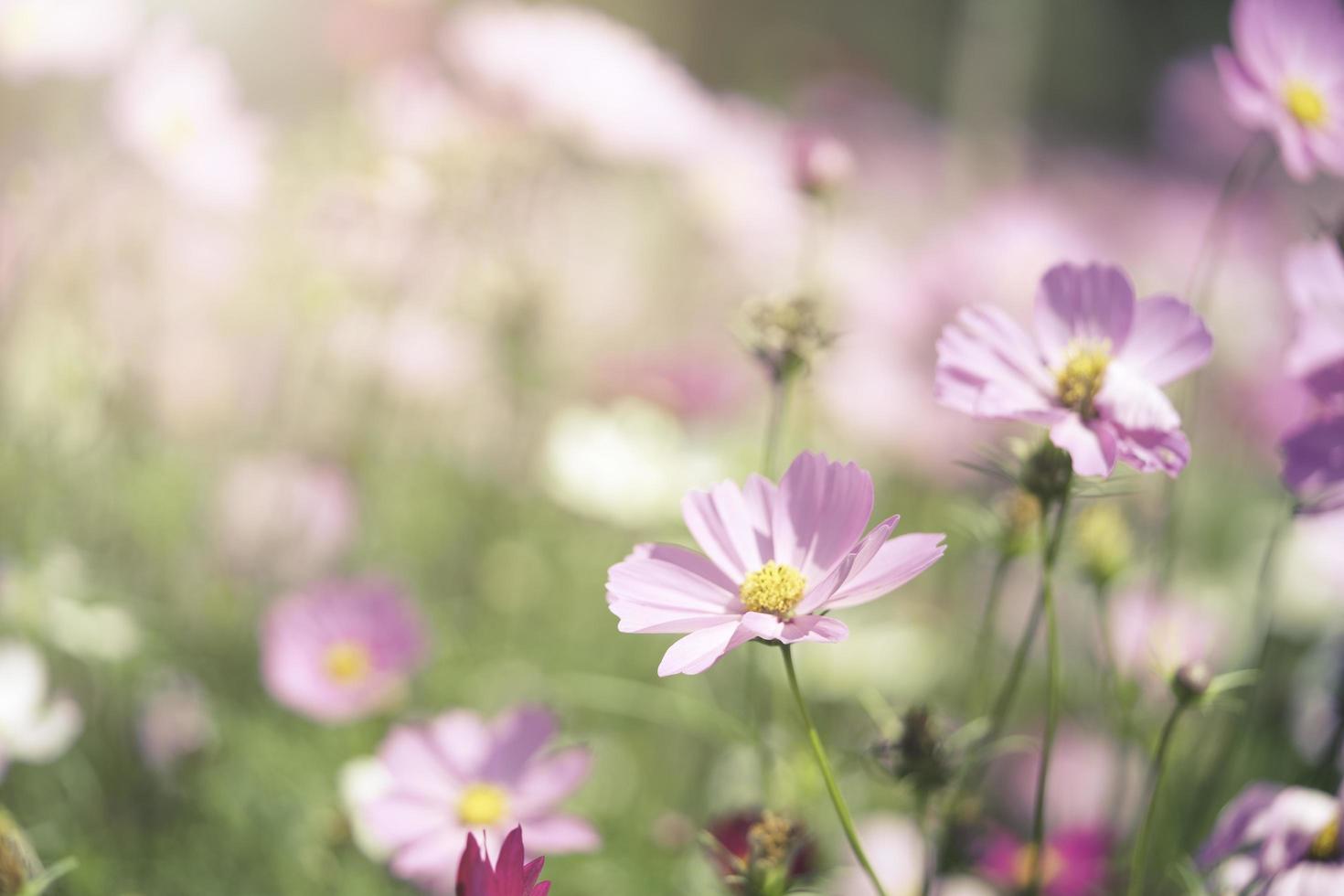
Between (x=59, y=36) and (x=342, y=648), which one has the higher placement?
(x=59, y=36)

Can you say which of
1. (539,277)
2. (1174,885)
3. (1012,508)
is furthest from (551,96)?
(1174,885)

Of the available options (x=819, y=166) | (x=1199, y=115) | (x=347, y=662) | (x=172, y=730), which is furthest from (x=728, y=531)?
(x=1199, y=115)

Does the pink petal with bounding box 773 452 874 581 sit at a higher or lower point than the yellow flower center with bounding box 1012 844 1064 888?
higher

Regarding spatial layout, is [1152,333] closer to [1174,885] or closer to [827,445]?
[1174,885]

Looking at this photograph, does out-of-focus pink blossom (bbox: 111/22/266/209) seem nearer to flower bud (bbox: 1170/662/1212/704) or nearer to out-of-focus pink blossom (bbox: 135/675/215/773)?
out-of-focus pink blossom (bbox: 135/675/215/773)

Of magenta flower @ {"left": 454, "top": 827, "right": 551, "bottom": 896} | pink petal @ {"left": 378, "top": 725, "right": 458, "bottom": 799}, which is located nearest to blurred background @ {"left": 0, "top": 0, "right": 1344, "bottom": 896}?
pink petal @ {"left": 378, "top": 725, "right": 458, "bottom": 799}

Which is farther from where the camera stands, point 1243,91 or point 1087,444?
point 1243,91

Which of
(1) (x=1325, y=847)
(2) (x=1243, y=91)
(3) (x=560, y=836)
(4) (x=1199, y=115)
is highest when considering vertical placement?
(4) (x=1199, y=115)

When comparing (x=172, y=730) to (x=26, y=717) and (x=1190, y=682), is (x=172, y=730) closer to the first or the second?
(x=26, y=717)
